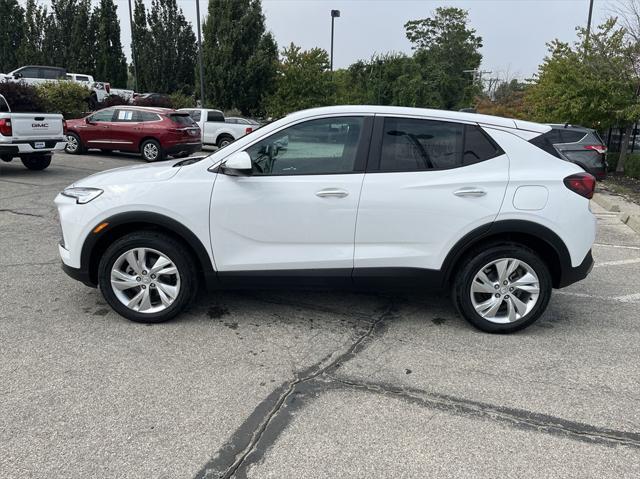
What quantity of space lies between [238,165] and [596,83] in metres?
15.1

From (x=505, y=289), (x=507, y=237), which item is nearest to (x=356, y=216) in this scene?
(x=507, y=237)

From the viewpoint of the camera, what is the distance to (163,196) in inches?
156

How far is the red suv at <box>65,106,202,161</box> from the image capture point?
15.6 metres

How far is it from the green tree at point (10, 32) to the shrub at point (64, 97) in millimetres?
24647

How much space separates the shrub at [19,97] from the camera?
16156 mm

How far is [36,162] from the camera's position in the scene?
12.9 m

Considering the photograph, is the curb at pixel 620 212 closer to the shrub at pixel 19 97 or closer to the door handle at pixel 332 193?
the door handle at pixel 332 193

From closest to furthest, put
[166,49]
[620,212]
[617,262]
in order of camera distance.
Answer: [617,262] → [620,212] → [166,49]

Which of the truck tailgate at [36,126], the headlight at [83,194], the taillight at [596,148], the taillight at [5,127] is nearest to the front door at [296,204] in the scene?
the headlight at [83,194]

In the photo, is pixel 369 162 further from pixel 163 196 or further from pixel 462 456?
pixel 462 456

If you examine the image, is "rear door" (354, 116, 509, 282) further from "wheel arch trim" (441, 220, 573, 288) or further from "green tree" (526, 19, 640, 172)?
"green tree" (526, 19, 640, 172)

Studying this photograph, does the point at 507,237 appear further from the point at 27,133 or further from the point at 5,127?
the point at 27,133

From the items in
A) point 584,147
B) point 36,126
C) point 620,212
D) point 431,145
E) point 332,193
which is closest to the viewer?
point 332,193

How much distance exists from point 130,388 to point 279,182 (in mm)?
1720
